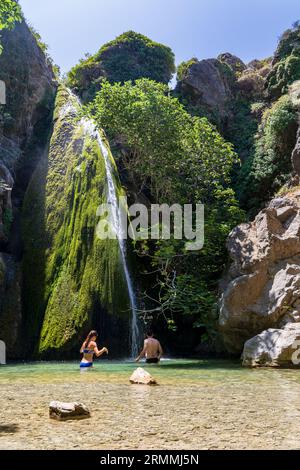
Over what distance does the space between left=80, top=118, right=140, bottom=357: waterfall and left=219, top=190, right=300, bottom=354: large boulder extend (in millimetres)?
3275

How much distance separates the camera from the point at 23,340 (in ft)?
54.3

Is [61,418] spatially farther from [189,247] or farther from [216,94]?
[216,94]

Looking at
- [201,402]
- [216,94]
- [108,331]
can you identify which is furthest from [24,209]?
Answer: [216,94]

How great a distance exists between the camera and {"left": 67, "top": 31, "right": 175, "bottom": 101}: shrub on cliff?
33625 millimetres

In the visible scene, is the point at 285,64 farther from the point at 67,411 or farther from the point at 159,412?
the point at 67,411

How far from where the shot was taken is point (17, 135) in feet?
82.6

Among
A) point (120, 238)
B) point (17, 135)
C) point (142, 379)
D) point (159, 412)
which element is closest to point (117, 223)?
point (120, 238)

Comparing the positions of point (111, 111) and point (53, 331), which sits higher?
point (111, 111)

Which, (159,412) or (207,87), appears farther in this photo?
(207,87)

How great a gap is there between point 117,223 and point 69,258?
251 centimetres

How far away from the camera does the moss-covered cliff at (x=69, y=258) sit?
16016 millimetres

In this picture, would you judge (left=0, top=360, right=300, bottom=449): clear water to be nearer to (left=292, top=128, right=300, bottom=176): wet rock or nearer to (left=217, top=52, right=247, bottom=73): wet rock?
(left=292, top=128, right=300, bottom=176): wet rock

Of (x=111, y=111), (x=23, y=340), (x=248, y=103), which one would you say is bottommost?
(x=23, y=340)

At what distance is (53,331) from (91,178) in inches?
284
